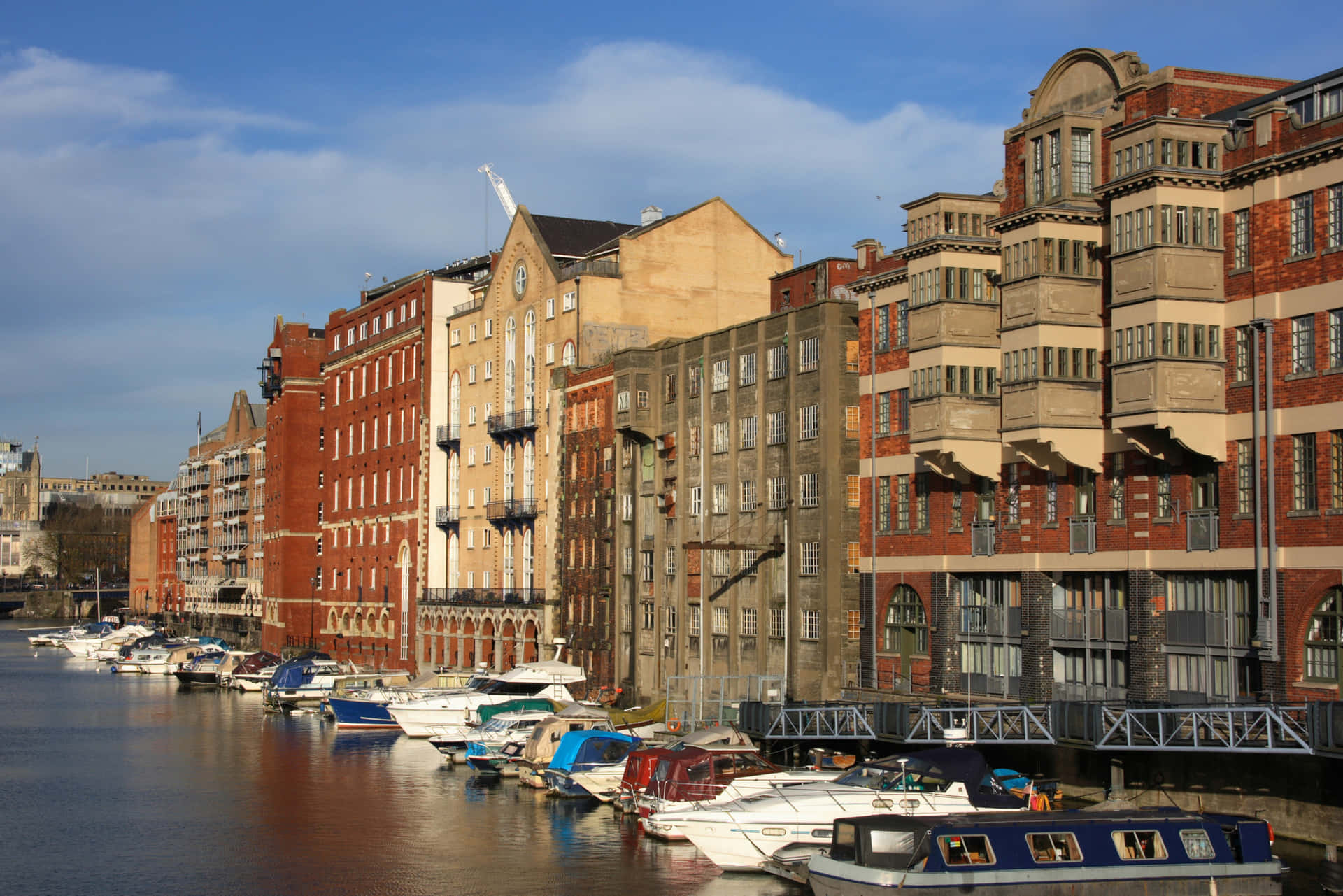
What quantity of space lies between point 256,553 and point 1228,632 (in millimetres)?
140646

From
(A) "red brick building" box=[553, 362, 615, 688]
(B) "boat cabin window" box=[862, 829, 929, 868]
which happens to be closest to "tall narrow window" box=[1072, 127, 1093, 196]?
(B) "boat cabin window" box=[862, 829, 929, 868]

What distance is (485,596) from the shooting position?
105m

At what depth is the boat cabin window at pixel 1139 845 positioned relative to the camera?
115 feet

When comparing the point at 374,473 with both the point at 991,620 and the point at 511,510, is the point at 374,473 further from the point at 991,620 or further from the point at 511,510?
the point at 991,620

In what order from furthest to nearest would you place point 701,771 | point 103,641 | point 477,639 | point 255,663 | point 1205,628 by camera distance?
point 103,641
point 255,663
point 477,639
point 701,771
point 1205,628

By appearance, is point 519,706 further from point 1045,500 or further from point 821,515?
point 1045,500

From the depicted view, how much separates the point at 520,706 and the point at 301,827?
68.9 feet

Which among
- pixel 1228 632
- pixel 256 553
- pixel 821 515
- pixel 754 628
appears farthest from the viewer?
pixel 256 553

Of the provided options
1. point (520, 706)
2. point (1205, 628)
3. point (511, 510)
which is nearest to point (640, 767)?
point (1205, 628)

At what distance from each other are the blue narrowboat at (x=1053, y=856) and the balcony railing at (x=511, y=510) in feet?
212

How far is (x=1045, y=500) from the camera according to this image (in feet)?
177

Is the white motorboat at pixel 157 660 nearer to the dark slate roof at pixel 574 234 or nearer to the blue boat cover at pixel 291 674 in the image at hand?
the blue boat cover at pixel 291 674

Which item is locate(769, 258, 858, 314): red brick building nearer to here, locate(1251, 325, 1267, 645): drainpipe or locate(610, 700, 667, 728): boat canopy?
locate(610, 700, 667, 728): boat canopy

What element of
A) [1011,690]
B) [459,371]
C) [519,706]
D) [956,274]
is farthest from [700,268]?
[1011,690]
